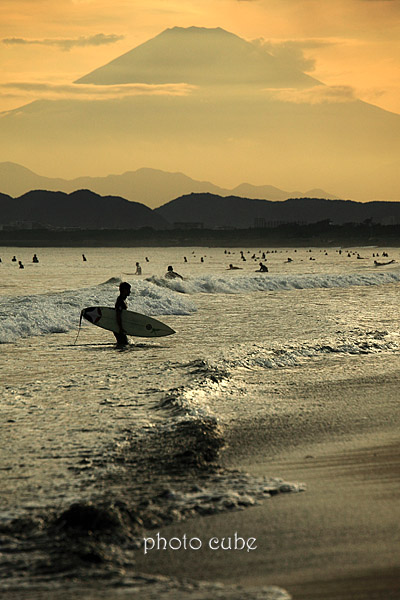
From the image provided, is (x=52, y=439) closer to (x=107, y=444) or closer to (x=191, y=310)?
(x=107, y=444)

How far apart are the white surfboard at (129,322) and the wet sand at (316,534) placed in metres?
10.8

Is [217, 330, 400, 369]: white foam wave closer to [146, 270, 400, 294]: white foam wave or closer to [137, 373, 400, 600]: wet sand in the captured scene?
[137, 373, 400, 600]: wet sand

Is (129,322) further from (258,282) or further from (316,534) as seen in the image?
(258,282)

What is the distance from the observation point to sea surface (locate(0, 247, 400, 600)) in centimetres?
534

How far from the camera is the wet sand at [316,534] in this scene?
189 inches

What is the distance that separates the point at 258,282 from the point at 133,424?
33.4 metres

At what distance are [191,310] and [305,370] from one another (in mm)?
14006

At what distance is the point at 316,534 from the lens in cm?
546

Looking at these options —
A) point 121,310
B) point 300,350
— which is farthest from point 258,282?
point 300,350

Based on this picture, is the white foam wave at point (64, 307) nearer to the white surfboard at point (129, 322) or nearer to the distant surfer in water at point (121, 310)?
the white surfboard at point (129, 322)

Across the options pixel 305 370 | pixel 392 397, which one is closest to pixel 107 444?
pixel 392 397

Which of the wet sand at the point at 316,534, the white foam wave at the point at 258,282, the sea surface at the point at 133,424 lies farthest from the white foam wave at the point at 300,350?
the white foam wave at the point at 258,282

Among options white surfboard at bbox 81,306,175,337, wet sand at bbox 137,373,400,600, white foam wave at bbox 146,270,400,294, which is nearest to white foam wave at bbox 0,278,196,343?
white surfboard at bbox 81,306,175,337

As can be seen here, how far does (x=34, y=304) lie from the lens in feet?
73.2
